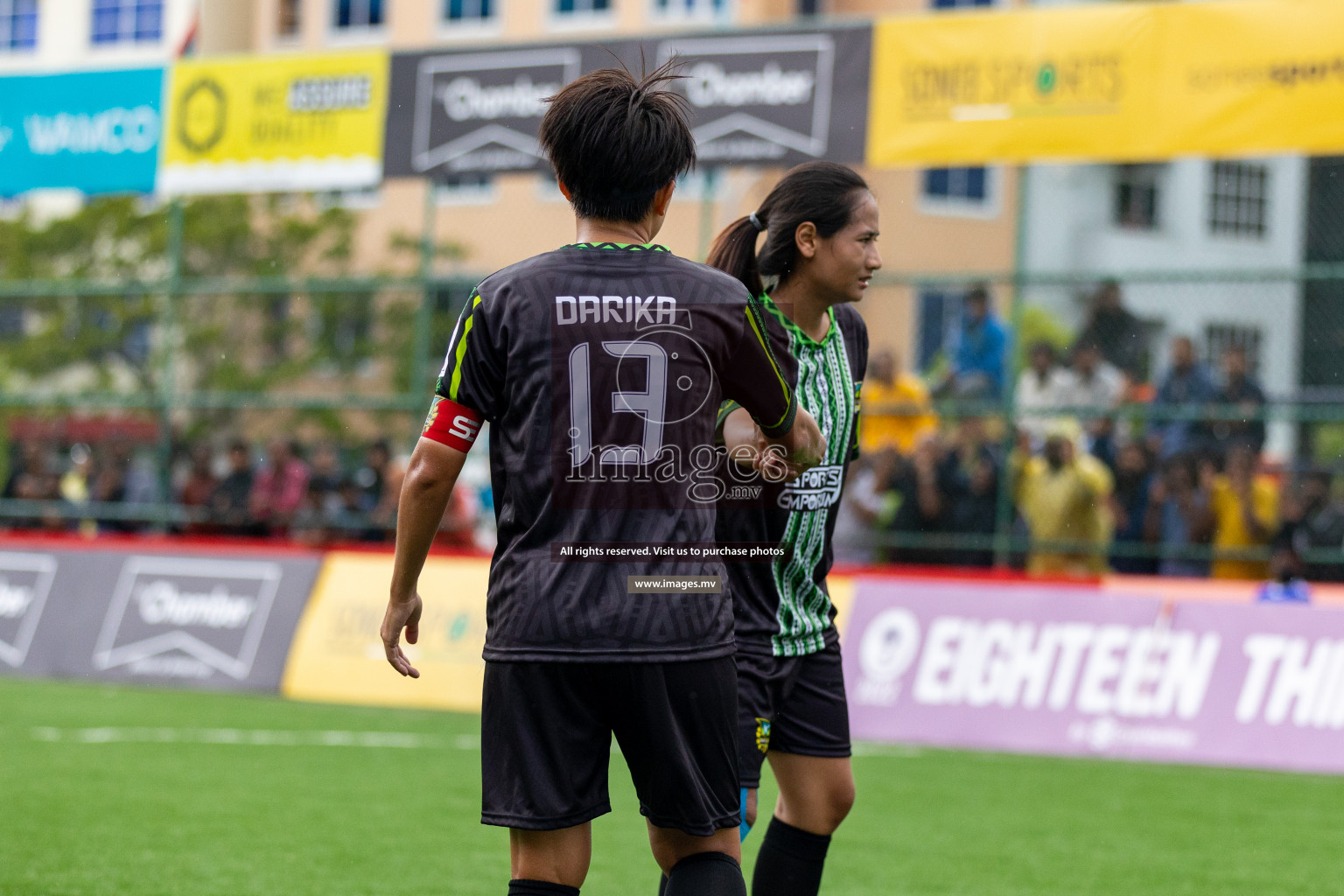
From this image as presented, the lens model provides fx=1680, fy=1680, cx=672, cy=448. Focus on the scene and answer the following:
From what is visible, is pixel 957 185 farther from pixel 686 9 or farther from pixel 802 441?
pixel 802 441

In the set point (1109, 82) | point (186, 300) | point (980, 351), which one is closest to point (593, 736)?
point (1109, 82)

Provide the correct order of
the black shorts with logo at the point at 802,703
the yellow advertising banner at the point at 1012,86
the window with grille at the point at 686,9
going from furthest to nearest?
the window with grille at the point at 686,9, the yellow advertising banner at the point at 1012,86, the black shorts with logo at the point at 802,703

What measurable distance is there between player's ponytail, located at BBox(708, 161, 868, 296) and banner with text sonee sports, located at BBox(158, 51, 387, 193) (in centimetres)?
883

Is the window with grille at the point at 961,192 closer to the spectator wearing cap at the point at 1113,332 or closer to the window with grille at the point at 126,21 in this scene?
the spectator wearing cap at the point at 1113,332

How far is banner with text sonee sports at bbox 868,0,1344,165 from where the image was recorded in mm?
10016

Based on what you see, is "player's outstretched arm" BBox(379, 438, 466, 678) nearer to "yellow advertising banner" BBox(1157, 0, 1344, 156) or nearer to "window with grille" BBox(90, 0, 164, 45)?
"yellow advertising banner" BBox(1157, 0, 1344, 156)

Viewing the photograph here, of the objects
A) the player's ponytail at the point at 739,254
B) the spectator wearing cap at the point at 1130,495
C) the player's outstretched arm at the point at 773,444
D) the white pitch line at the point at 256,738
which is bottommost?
the white pitch line at the point at 256,738

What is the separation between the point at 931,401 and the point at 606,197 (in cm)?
914

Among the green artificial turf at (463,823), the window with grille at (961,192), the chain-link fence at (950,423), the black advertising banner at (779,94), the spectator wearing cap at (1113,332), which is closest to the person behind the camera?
the green artificial turf at (463,823)

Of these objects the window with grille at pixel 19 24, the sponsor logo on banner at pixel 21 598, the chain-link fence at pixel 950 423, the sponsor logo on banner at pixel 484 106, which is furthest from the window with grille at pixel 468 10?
the sponsor logo on banner at pixel 21 598

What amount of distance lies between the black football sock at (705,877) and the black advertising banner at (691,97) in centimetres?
783

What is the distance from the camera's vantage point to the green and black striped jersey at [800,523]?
13.9ft

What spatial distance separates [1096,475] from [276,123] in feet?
22.2

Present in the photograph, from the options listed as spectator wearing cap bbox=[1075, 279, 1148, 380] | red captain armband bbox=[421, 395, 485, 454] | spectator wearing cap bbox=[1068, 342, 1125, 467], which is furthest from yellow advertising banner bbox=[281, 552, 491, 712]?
red captain armband bbox=[421, 395, 485, 454]
